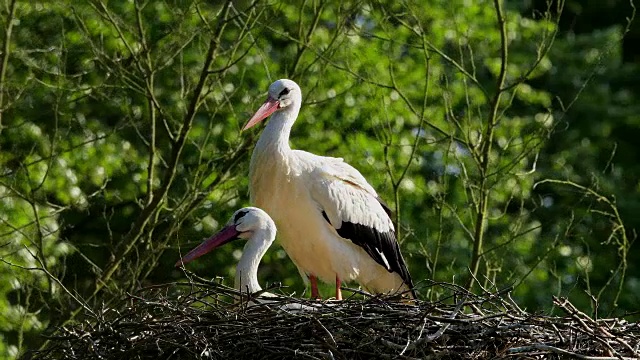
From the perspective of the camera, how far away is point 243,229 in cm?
988

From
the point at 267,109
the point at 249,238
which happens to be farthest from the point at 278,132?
the point at 249,238

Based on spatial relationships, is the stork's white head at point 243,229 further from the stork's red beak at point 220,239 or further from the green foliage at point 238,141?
the green foliage at point 238,141

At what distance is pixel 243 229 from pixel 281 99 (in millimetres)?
1372

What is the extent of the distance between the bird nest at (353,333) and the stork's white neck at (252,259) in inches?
40.0

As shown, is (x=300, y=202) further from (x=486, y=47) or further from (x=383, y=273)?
(x=486, y=47)

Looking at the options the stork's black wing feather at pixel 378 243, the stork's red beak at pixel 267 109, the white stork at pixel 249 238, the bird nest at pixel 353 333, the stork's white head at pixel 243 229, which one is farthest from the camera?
the stork's black wing feather at pixel 378 243

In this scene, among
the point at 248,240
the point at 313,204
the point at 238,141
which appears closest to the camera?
the point at 248,240

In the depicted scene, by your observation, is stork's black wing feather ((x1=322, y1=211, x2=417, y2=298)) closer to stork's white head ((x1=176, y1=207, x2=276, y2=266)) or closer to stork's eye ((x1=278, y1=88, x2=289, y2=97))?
stork's eye ((x1=278, y1=88, x2=289, y2=97))

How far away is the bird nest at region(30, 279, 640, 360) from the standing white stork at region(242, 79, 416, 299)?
2.60 metres

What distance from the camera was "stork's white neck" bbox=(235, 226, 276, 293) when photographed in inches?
373

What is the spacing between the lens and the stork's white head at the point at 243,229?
984 centimetres

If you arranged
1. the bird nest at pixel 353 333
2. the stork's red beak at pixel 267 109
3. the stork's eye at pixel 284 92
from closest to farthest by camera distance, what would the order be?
1. the bird nest at pixel 353 333
2. the stork's red beak at pixel 267 109
3. the stork's eye at pixel 284 92

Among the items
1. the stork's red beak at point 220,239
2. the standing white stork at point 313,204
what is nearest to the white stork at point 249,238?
the stork's red beak at point 220,239

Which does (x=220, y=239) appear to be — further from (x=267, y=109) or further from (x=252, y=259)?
(x=267, y=109)
